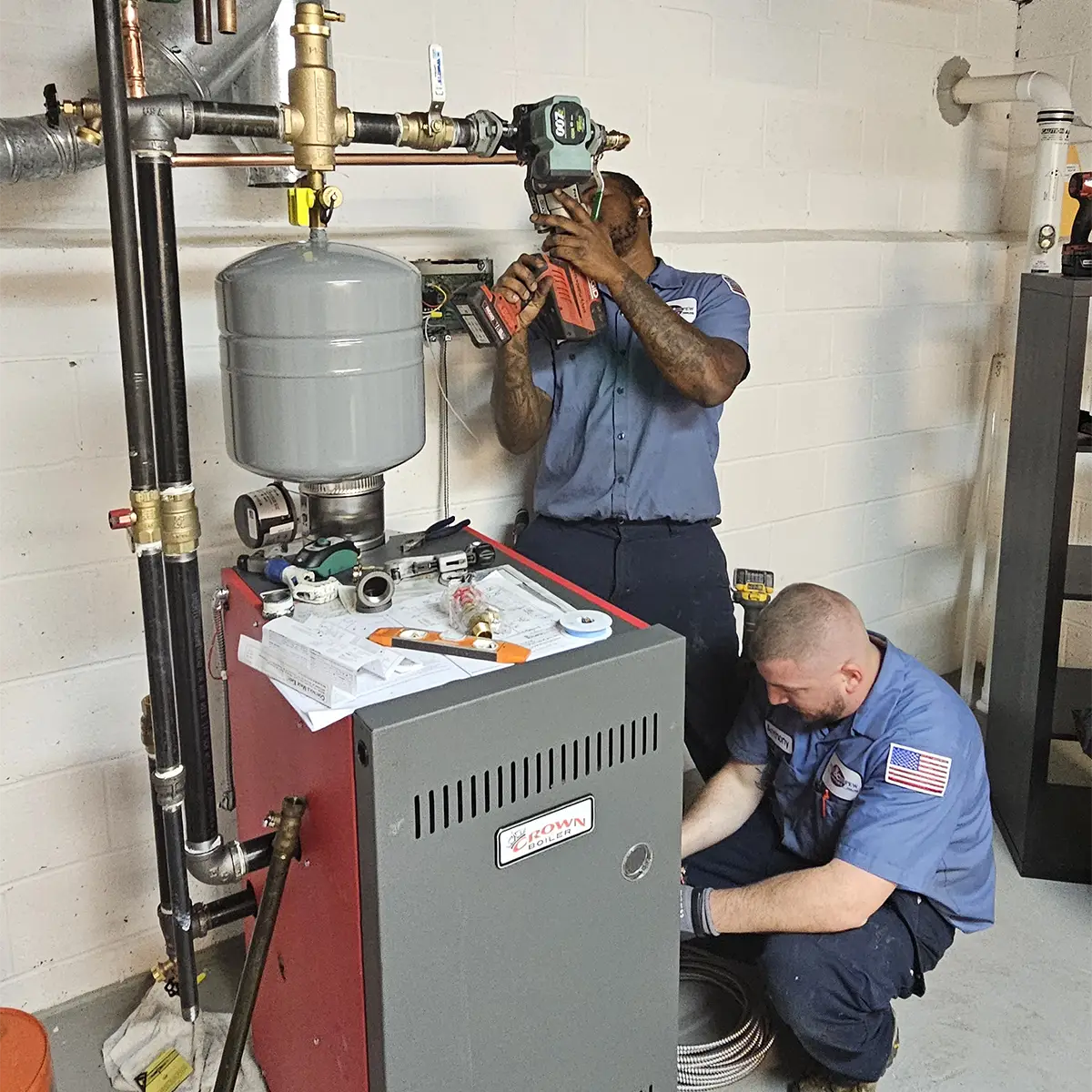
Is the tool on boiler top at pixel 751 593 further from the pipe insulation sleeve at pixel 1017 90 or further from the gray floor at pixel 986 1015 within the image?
the pipe insulation sleeve at pixel 1017 90

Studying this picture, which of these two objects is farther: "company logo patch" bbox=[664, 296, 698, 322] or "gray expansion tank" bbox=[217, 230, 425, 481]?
"company logo patch" bbox=[664, 296, 698, 322]

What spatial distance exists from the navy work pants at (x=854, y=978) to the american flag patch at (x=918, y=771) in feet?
0.64

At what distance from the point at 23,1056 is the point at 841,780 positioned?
120 centimetres

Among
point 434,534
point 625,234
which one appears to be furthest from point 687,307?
point 434,534

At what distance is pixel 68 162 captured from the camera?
154 centimetres

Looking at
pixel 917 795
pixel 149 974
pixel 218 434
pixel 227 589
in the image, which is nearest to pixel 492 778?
pixel 227 589

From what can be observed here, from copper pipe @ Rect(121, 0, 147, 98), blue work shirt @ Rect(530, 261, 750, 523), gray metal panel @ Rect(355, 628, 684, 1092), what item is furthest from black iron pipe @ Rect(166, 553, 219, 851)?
blue work shirt @ Rect(530, 261, 750, 523)

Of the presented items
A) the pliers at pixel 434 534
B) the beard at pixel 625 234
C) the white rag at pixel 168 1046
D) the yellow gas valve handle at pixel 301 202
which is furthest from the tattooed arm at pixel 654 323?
the white rag at pixel 168 1046

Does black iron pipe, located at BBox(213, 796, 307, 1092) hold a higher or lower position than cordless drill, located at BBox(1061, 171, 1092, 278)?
lower

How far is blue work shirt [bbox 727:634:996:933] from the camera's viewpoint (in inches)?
66.2

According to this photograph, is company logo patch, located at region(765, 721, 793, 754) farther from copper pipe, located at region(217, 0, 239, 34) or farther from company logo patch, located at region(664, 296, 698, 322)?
copper pipe, located at region(217, 0, 239, 34)

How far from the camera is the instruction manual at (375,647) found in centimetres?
121

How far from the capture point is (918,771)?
1.69m

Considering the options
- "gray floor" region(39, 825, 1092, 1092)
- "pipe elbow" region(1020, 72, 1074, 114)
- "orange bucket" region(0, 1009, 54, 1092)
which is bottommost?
"gray floor" region(39, 825, 1092, 1092)
